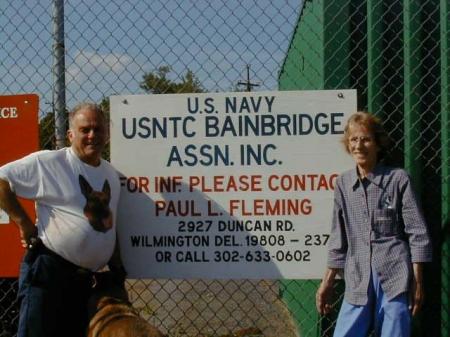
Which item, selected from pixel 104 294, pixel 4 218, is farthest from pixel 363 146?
pixel 4 218

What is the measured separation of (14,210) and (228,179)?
1.27 metres

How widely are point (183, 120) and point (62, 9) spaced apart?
971mm

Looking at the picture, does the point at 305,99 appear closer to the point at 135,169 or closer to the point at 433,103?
the point at 433,103

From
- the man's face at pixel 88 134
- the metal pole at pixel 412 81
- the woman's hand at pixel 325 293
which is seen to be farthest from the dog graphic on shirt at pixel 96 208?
the metal pole at pixel 412 81

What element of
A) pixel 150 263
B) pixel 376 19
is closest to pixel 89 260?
pixel 150 263

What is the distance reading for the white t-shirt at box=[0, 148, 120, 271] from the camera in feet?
13.3

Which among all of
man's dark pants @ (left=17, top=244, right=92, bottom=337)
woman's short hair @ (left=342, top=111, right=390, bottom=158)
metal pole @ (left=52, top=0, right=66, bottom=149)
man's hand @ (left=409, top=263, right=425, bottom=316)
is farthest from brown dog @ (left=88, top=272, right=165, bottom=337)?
woman's short hair @ (left=342, top=111, right=390, bottom=158)

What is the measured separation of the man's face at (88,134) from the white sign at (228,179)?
375 mm

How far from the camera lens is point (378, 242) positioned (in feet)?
12.6

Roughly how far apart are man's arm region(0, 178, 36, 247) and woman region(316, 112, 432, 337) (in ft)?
5.60

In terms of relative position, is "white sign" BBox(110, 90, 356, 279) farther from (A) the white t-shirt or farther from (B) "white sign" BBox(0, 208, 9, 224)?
(B) "white sign" BBox(0, 208, 9, 224)

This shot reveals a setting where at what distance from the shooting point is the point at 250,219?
4469mm

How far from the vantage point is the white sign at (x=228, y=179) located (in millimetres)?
4445

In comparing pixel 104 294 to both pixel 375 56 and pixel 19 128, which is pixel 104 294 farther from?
pixel 375 56
